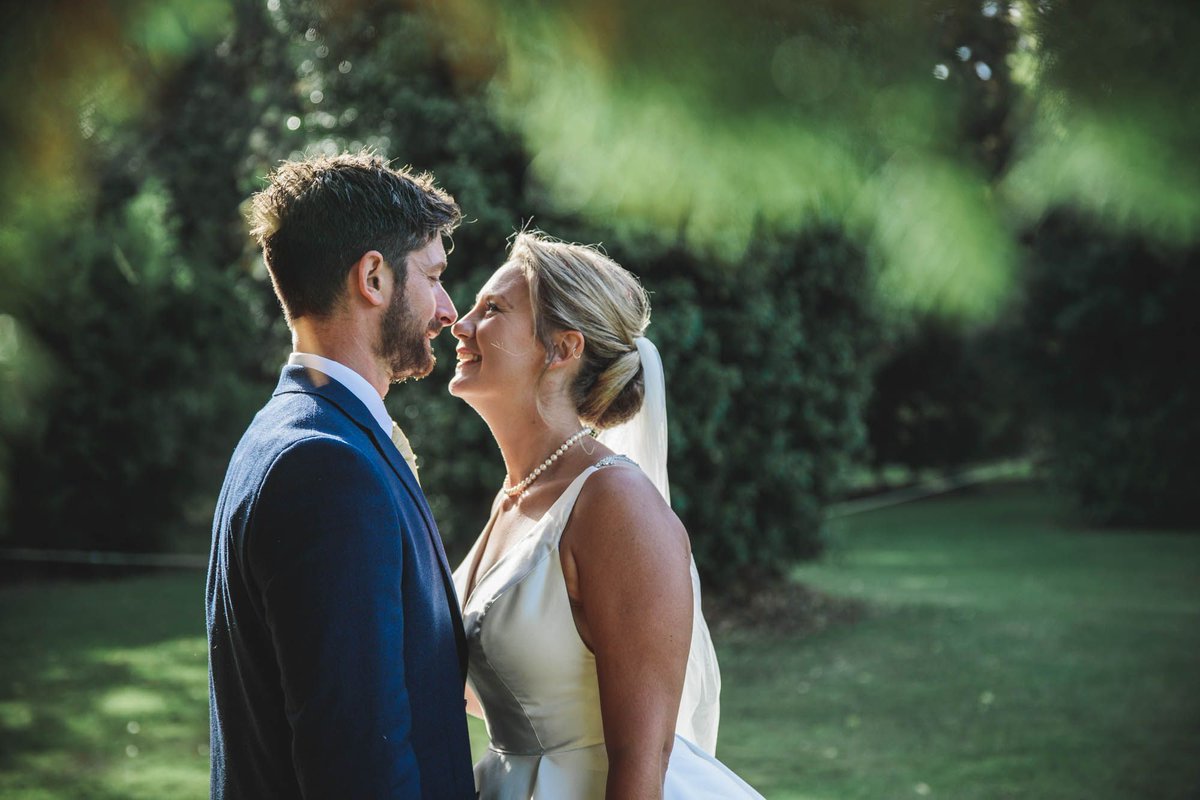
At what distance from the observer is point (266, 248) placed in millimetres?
2109

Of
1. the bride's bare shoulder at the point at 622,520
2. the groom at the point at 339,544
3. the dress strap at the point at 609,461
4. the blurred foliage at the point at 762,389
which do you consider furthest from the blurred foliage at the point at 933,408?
the groom at the point at 339,544

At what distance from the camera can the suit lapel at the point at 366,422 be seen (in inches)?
78.4

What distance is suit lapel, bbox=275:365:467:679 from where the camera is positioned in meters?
1.99

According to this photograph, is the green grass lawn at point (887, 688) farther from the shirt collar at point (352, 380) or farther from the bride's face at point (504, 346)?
the shirt collar at point (352, 380)

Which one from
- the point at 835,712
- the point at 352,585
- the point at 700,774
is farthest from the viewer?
the point at 835,712

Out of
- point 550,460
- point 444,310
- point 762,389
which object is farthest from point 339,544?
point 762,389

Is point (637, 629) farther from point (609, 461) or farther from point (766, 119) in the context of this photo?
point (766, 119)

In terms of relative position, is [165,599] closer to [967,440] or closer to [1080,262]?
Answer: [1080,262]

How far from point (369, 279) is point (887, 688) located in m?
7.07

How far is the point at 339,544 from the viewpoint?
172 centimetres

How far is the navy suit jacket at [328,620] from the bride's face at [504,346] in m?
0.75

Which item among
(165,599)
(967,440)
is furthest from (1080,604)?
(967,440)

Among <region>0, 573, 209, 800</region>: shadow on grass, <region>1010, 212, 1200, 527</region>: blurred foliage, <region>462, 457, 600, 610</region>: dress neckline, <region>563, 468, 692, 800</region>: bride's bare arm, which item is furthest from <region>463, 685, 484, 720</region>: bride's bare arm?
<region>1010, 212, 1200, 527</region>: blurred foliage

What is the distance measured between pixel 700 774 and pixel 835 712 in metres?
5.42
